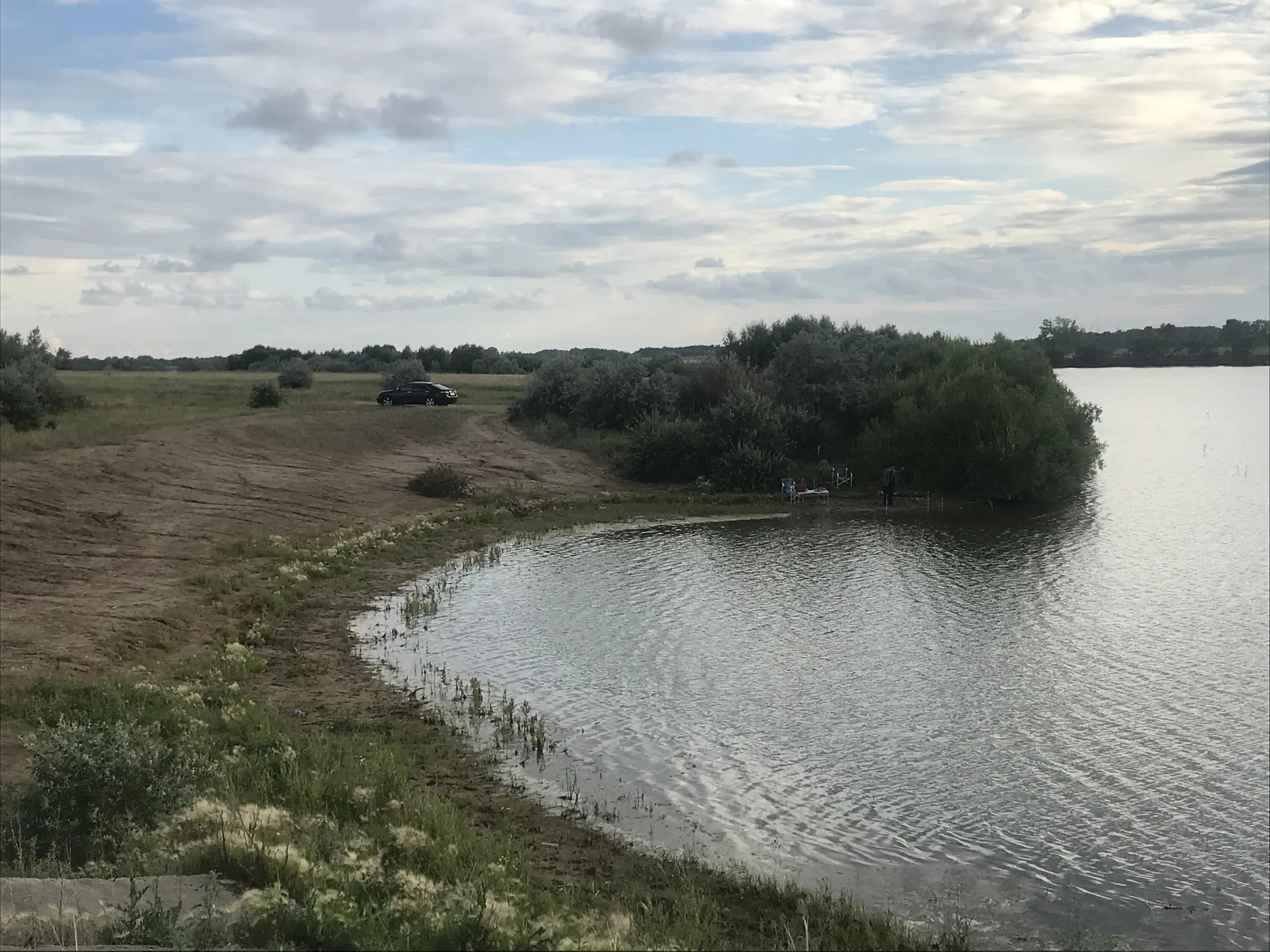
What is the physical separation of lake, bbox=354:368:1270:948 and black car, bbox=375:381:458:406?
82.1ft

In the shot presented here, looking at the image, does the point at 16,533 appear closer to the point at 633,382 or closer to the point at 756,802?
the point at 756,802

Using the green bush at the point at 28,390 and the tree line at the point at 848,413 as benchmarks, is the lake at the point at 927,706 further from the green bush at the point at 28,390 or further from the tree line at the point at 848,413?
the green bush at the point at 28,390

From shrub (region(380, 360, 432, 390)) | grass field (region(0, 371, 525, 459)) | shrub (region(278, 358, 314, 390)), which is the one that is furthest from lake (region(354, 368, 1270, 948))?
shrub (region(278, 358, 314, 390))

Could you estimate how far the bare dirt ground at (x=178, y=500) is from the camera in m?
18.5

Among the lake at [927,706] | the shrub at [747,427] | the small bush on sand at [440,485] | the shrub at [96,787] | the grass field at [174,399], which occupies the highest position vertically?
the grass field at [174,399]

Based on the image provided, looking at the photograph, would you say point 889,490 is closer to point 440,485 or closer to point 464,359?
point 440,485

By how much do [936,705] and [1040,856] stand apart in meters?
5.28

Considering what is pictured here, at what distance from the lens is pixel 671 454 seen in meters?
46.6

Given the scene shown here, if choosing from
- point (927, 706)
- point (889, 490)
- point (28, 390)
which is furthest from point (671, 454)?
point (927, 706)

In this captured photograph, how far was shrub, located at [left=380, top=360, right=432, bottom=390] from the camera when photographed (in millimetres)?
66312

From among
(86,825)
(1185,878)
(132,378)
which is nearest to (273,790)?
(86,825)

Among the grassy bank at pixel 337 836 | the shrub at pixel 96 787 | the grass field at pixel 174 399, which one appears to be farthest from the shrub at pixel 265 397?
the shrub at pixel 96 787

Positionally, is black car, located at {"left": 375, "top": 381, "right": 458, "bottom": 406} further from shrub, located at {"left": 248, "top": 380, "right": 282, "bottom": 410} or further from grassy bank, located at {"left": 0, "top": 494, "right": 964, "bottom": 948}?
grassy bank, located at {"left": 0, "top": 494, "right": 964, "bottom": 948}

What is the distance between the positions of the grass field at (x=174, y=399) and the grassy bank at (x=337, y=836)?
60.8 feet
